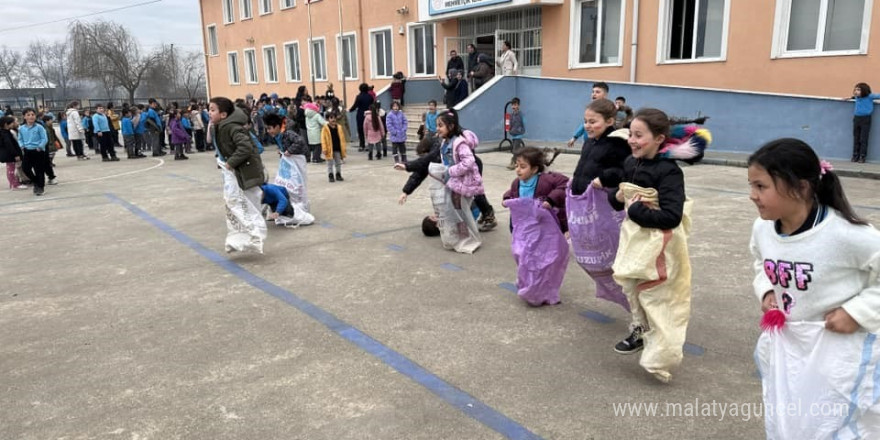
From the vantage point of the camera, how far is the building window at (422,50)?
22062 mm

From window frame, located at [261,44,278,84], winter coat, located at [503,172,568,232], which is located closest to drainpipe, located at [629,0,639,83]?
winter coat, located at [503,172,568,232]

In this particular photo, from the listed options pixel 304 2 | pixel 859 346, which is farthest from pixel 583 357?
pixel 304 2

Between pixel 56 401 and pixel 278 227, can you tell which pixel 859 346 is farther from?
pixel 278 227

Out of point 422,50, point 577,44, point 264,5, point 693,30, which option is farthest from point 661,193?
point 264,5

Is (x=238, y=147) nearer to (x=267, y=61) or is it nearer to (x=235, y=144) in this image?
(x=235, y=144)

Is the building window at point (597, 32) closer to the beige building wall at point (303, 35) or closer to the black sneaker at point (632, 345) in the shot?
the beige building wall at point (303, 35)

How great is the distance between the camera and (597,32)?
16.4 m

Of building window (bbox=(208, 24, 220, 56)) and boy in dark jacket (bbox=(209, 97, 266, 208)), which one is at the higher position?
building window (bbox=(208, 24, 220, 56))

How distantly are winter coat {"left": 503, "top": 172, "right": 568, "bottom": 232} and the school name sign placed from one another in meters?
13.9

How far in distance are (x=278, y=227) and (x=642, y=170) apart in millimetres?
5742

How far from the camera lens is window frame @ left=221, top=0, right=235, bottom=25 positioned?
32969 mm

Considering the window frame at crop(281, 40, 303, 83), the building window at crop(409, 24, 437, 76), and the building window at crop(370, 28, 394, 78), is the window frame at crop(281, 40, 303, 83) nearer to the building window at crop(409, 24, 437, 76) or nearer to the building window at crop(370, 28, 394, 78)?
the building window at crop(370, 28, 394, 78)

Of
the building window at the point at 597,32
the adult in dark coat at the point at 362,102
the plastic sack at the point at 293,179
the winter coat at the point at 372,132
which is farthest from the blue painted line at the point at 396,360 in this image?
the building window at the point at 597,32

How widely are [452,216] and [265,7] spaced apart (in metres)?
27.4
